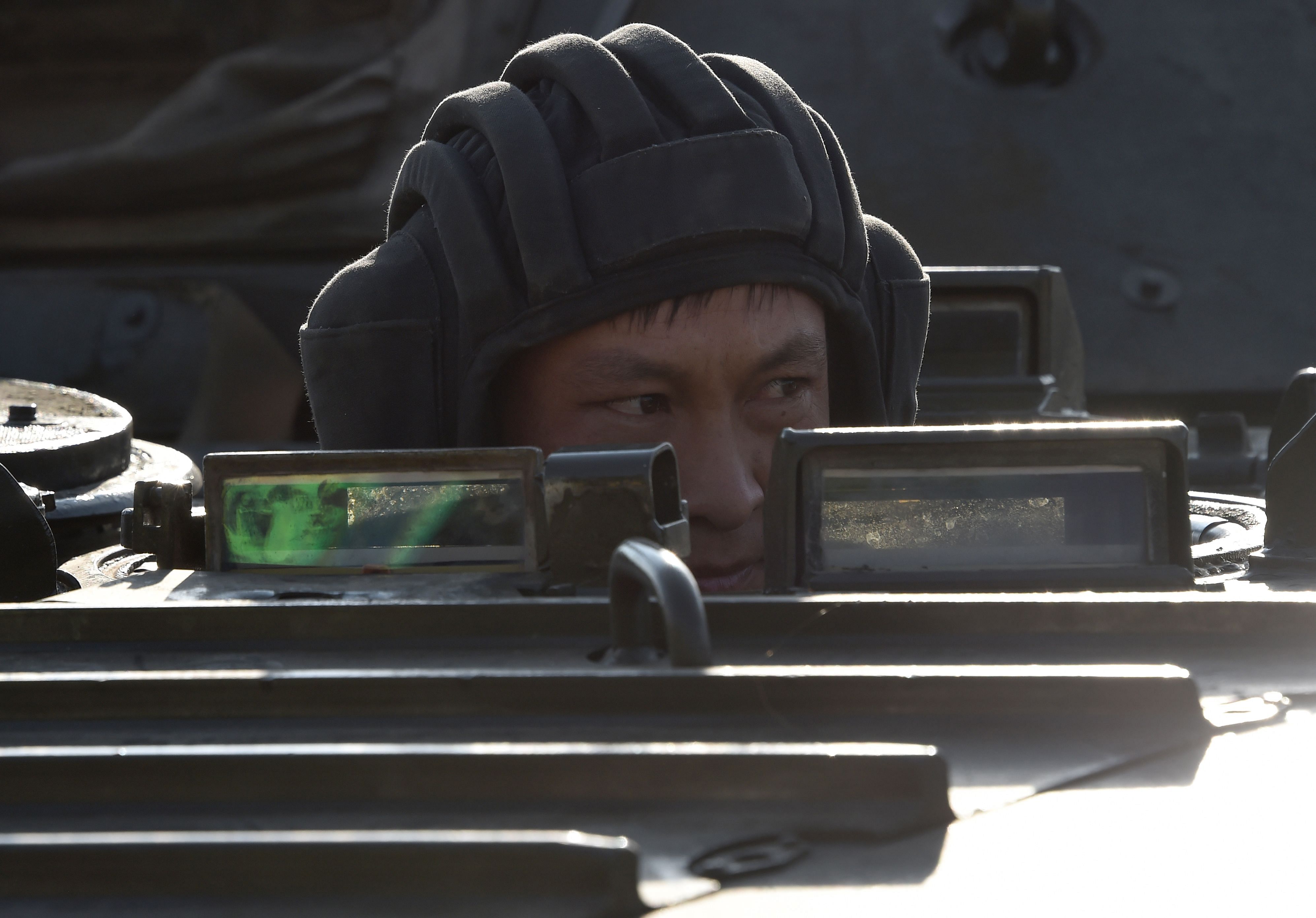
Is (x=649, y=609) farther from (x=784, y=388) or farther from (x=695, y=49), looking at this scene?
(x=695, y=49)

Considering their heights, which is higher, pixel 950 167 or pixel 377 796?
pixel 950 167

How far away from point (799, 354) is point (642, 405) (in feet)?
0.52

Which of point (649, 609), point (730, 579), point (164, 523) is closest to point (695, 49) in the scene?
point (730, 579)

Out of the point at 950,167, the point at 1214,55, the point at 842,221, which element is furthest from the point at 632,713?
the point at 1214,55

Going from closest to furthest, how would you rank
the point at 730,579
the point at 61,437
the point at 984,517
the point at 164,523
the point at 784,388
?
the point at 984,517 < the point at 164,523 < the point at 730,579 < the point at 784,388 < the point at 61,437

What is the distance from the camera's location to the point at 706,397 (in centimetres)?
131

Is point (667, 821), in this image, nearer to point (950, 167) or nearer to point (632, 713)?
point (632, 713)

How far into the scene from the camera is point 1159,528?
930 millimetres

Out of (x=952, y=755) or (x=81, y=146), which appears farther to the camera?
(x=81, y=146)

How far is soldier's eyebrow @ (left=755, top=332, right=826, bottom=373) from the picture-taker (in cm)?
133

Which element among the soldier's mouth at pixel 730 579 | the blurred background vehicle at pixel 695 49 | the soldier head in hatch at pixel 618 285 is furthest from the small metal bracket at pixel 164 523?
the blurred background vehicle at pixel 695 49

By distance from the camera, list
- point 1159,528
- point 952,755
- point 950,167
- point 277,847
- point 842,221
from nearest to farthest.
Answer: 1. point 277,847
2. point 952,755
3. point 1159,528
4. point 842,221
5. point 950,167

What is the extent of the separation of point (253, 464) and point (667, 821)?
0.47 meters

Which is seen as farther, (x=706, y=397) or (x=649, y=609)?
(x=706, y=397)
